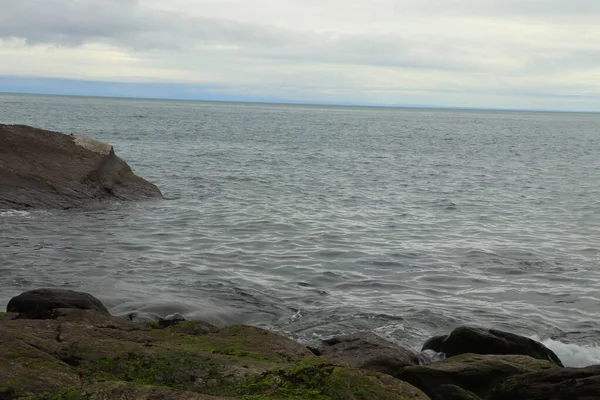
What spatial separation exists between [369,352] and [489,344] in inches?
63.3

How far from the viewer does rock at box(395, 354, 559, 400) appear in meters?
7.12

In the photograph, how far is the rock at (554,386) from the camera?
21.1 ft

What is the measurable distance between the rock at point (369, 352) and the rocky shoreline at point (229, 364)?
0.05ft

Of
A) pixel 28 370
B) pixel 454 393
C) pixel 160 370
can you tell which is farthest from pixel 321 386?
pixel 28 370

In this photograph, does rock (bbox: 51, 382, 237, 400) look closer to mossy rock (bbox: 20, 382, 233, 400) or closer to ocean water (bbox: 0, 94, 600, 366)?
mossy rock (bbox: 20, 382, 233, 400)

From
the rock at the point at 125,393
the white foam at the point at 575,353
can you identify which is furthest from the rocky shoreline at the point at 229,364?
the white foam at the point at 575,353

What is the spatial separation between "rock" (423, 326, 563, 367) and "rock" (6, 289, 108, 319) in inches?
177

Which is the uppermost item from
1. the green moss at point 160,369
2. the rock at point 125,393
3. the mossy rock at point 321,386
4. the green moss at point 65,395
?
the rock at point 125,393

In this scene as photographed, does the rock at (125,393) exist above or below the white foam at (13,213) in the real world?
above

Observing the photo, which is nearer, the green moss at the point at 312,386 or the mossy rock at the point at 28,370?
the mossy rock at the point at 28,370

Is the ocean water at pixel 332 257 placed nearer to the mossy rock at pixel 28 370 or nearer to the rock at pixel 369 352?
the rock at pixel 369 352

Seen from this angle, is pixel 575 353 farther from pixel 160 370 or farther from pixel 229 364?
pixel 160 370

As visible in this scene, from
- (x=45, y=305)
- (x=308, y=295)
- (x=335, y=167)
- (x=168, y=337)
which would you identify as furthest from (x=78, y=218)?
(x=335, y=167)

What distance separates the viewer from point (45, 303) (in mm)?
8391
